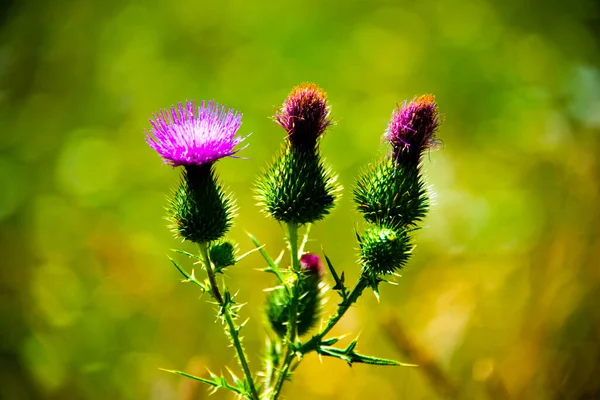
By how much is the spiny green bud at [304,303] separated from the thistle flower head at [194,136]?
476 mm

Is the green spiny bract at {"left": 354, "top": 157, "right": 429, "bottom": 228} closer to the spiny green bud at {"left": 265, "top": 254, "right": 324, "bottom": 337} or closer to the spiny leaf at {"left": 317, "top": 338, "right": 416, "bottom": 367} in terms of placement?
the spiny green bud at {"left": 265, "top": 254, "right": 324, "bottom": 337}

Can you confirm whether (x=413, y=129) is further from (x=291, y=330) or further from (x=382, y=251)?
(x=291, y=330)

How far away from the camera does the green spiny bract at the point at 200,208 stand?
1814 mm

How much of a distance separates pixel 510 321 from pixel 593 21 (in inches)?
96.1

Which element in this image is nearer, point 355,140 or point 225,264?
point 225,264

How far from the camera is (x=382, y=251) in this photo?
1669 mm

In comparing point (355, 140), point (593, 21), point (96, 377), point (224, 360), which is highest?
point (593, 21)

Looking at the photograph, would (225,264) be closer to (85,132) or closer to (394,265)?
(394,265)

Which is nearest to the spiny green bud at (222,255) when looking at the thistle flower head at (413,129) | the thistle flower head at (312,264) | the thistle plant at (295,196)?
the thistle plant at (295,196)

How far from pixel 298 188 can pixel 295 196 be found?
0.03 metres

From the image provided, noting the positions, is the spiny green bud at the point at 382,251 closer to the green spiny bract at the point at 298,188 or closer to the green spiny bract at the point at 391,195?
the green spiny bract at the point at 391,195

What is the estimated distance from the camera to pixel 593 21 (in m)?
4.13

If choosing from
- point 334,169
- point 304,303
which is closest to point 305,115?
point 304,303

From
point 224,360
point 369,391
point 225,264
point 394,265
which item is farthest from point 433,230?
point 225,264
